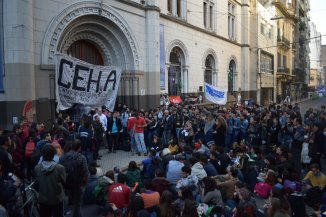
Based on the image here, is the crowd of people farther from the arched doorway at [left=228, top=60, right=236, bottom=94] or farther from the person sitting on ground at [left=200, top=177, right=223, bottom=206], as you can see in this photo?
the arched doorway at [left=228, top=60, right=236, bottom=94]

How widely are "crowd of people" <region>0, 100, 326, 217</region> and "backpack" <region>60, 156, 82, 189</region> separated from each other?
2 cm

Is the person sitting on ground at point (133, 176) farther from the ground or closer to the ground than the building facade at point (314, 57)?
closer to the ground

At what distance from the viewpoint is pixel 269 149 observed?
12766 mm

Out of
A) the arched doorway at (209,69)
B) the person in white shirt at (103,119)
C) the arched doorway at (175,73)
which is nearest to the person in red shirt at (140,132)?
the person in white shirt at (103,119)

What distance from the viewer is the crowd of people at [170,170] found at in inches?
227

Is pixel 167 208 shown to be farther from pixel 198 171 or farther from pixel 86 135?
pixel 86 135

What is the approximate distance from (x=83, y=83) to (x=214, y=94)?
832 centimetres

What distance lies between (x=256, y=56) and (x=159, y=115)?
25.3 m

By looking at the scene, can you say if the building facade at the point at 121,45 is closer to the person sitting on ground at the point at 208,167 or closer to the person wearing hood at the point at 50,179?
the person wearing hood at the point at 50,179

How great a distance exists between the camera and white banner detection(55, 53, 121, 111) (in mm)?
12086

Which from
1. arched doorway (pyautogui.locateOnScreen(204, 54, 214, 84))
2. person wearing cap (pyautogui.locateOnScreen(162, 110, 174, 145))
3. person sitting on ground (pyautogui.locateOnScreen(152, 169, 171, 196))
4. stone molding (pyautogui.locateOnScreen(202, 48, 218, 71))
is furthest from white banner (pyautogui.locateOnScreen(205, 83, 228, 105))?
person sitting on ground (pyautogui.locateOnScreen(152, 169, 171, 196))

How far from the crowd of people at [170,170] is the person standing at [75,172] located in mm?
19

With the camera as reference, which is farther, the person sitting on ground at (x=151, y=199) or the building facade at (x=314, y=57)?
the building facade at (x=314, y=57)

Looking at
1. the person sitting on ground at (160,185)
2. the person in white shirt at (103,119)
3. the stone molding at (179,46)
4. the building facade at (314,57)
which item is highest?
the building facade at (314,57)
